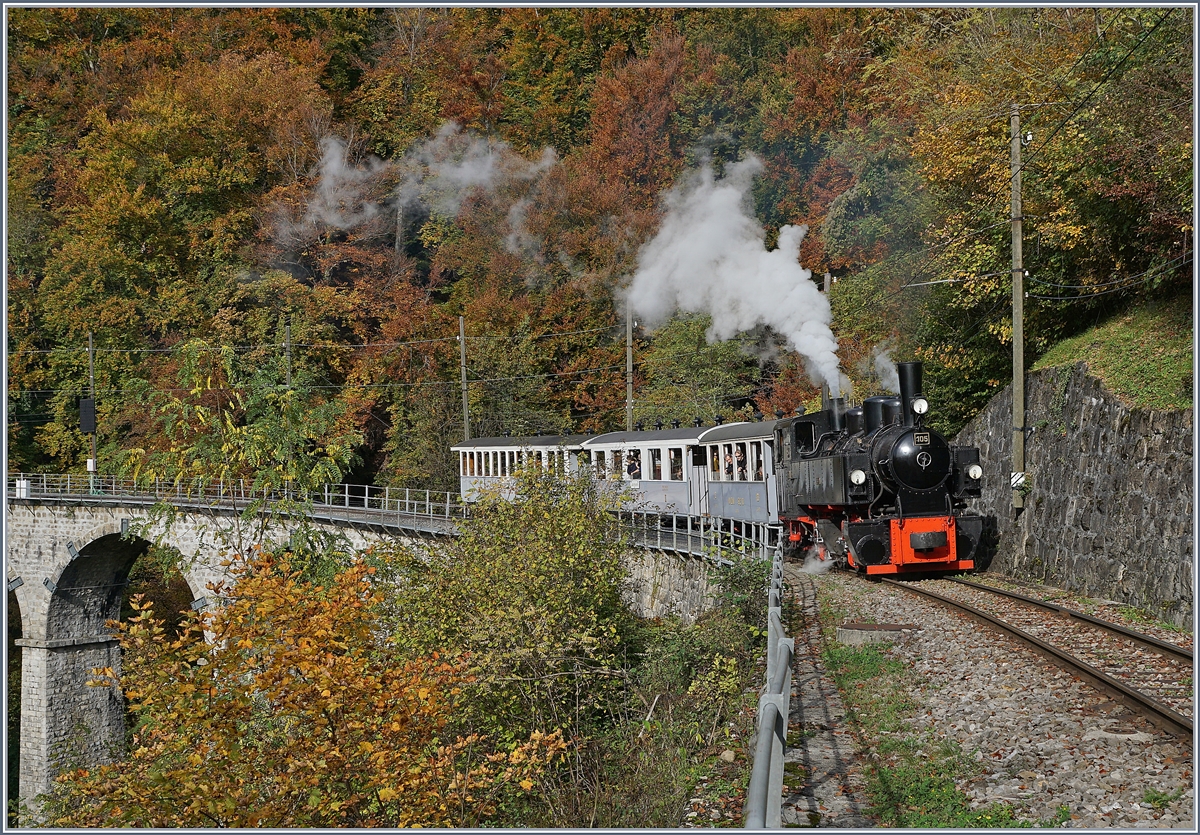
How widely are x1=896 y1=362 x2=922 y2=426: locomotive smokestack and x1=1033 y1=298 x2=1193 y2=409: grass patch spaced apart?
2.50 m

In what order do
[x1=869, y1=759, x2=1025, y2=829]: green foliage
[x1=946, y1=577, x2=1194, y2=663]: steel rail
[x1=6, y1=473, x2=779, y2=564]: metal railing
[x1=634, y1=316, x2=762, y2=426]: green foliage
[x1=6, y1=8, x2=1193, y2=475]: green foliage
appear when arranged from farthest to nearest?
[x1=6, y1=8, x2=1193, y2=475]: green foliage < [x1=634, y1=316, x2=762, y2=426]: green foliage < [x1=6, y1=473, x2=779, y2=564]: metal railing < [x1=946, y1=577, x2=1194, y2=663]: steel rail < [x1=869, y1=759, x2=1025, y2=829]: green foliage

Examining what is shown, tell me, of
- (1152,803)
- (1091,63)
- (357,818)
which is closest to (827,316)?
(1091,63)

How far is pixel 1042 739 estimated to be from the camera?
6.60 metres

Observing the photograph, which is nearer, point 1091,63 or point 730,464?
point 1091,63

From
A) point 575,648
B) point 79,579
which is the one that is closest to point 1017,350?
point 575,648

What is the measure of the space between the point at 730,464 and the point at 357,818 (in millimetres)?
13489

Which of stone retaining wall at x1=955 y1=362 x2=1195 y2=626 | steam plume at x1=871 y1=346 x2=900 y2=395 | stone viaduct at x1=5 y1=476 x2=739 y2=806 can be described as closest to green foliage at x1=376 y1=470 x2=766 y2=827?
stone retaining wall at x1=955 y1=362 x2=1195 y2=626

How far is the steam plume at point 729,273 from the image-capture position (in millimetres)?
21500

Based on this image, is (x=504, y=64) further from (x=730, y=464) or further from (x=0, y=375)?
(x=0, y=375)

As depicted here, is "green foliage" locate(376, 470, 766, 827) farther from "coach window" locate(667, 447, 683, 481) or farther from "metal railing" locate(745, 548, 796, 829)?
"coach window" locate(667, 447, 683, 481)

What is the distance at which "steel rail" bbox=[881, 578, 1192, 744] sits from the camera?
6.50 meters

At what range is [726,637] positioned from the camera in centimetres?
1155

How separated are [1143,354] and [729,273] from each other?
15744 millimetres

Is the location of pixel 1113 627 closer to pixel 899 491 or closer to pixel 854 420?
pixel 899 491
